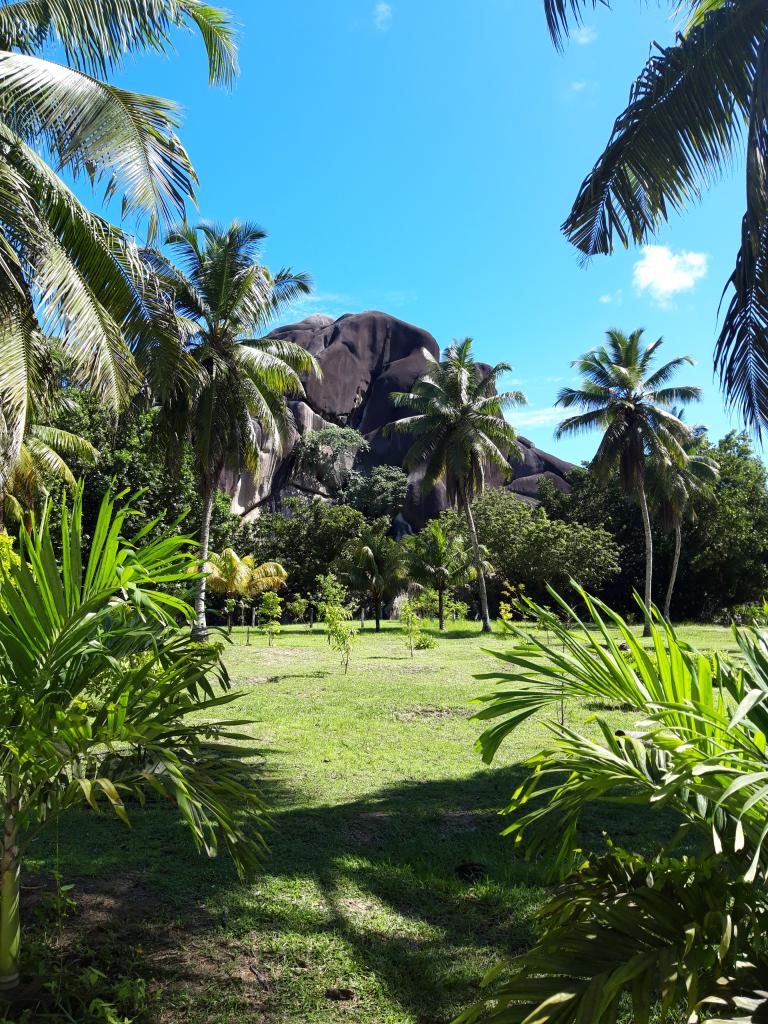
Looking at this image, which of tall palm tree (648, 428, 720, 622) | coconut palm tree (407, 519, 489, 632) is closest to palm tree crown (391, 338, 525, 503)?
coconut palm tree (407, 519, 489, 632)

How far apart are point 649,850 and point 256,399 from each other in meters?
13.6

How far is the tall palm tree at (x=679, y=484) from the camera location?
80.4 feet

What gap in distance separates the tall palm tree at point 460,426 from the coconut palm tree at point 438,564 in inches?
36.7

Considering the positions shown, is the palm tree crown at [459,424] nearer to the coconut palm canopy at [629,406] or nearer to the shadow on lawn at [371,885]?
the coconut palm canopy at [629,406]

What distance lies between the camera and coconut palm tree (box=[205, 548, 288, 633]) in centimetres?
2378

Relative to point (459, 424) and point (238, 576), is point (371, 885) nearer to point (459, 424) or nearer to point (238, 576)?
point (238, 576)

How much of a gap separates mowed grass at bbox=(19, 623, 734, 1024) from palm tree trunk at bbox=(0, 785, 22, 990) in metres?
0.44

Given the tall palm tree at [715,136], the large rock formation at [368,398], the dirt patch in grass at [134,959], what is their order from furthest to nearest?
the large rock formation at [368,398] < the tall palm tree at [715,136] < the dirt patch in grass at [134,959]

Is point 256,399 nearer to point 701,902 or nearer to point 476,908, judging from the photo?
point 476,908

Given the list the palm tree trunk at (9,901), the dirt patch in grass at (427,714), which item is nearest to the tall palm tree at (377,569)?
the dirt patch in grass at (427,714)

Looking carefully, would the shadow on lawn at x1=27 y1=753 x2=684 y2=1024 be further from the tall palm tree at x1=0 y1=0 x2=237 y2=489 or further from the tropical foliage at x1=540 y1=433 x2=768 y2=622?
the tropical foliage at x1=540 y1=433 x2=768 y2=622

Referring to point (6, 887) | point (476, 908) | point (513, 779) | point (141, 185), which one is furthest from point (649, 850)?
point (141, 185)

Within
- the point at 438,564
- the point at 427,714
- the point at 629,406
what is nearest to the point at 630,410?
the point at 629,406

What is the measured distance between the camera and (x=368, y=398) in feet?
148
